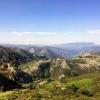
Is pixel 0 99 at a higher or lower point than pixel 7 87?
higher

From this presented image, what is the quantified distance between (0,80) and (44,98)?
9507cm

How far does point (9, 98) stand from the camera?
106500mm

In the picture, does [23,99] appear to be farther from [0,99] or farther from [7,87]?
[7,87]

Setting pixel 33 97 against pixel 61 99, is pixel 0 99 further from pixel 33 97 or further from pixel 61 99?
pixel 61 99

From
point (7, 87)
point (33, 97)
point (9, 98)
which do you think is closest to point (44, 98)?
point (33, 97)

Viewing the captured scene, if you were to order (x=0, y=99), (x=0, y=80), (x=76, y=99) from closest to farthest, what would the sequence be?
(x=0, y=99) < (x=76, y=99) < (x=0, y=80)

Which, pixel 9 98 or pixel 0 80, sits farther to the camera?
pixel 0 80

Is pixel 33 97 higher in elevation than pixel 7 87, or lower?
higher

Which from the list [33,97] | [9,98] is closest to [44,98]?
[33,97]

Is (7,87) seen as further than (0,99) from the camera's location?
Yes

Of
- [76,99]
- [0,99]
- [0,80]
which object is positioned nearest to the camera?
[0,99]

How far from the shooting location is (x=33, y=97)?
11012cm

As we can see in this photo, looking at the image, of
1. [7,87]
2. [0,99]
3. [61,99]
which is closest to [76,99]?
[61,99]

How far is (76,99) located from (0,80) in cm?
9691
